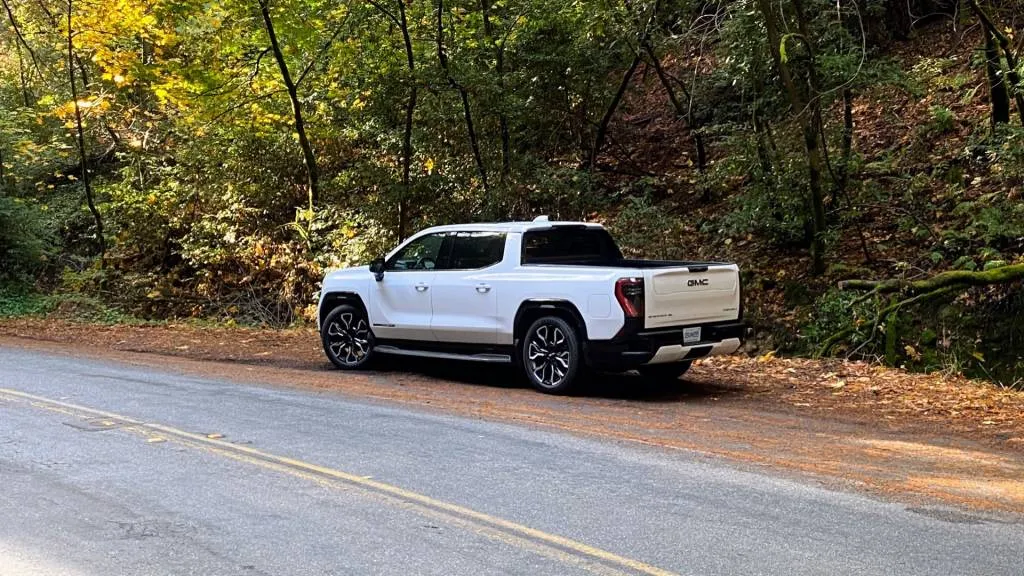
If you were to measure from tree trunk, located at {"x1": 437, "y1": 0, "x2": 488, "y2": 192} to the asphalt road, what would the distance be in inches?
414

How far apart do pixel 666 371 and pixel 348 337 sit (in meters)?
4.45

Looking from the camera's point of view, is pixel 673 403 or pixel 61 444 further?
pixel 673 403

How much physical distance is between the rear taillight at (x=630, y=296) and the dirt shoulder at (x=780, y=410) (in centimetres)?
100

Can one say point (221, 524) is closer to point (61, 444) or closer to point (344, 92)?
point (61, 444)

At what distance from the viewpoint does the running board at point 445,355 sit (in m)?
10.6

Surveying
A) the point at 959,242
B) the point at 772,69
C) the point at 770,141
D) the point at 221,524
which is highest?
the point at 772,69

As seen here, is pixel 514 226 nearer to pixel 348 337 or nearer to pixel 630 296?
pixel 630 296

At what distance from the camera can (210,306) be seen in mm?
23453

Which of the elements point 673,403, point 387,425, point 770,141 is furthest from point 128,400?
point 770,141

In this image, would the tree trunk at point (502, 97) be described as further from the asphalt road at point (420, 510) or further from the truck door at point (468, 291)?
the asphalt road at point (420, 510)

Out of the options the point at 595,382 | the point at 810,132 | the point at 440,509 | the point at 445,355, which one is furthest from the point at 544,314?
the point at 810,132

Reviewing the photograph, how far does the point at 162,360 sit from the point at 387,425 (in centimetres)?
664

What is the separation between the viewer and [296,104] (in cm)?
2041

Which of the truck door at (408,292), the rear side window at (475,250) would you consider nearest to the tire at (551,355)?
the rear side window at (475,250)
